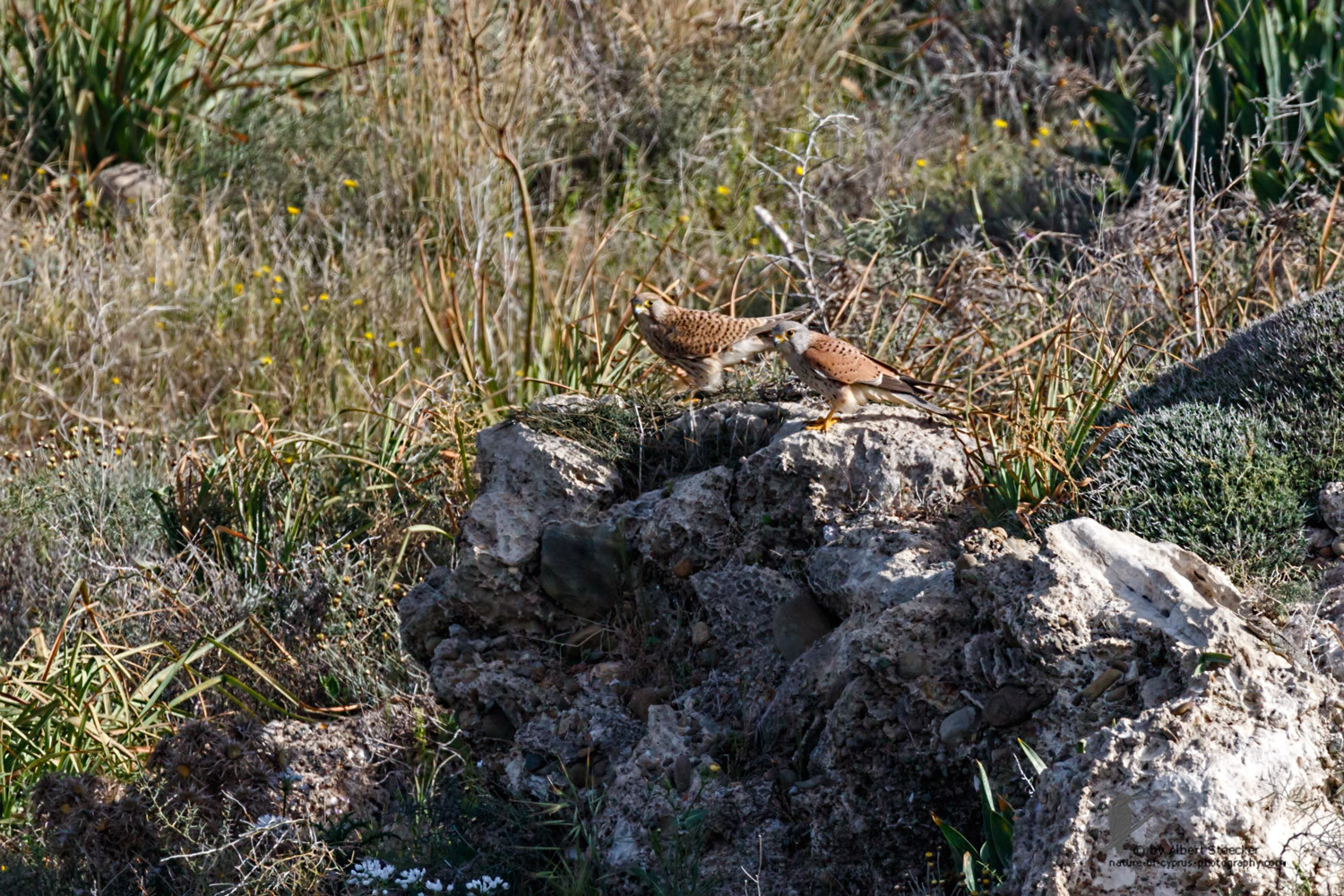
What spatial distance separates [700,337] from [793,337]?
557 millimetres

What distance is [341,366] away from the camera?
269 inches

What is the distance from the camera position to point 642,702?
13.3 feet

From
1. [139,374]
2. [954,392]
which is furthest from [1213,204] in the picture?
[139,374]

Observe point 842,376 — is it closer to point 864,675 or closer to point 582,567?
point 864,675

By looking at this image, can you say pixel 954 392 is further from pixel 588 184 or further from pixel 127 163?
pixel 127 163

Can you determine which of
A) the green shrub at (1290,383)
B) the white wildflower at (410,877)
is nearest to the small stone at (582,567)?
the white wildflower at (410,877)

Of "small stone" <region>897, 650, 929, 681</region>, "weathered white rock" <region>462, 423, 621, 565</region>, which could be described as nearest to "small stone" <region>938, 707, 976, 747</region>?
"small stone" <region>897, 650, 929, 681</region>

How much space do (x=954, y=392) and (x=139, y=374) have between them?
4426mm

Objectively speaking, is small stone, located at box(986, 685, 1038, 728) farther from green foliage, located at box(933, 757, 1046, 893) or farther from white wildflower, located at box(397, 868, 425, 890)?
white wildflower, located at box(397, 868, 425, 890)

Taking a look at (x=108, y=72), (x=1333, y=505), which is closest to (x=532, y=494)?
(x=1333, y=505)

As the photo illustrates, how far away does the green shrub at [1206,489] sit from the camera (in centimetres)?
380

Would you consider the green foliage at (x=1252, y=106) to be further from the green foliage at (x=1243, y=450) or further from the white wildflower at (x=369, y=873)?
the white wildflower at (x=369, y=873)

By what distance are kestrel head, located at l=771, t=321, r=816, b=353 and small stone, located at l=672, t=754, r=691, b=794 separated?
52.5 inches

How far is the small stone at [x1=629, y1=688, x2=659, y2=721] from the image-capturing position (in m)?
Answer: 4.05
